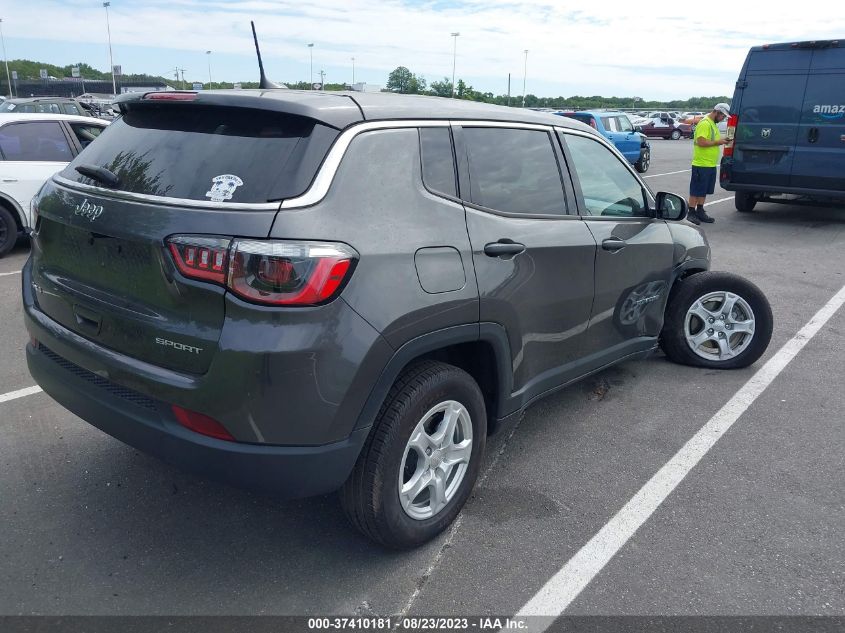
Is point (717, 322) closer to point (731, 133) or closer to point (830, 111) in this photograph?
point (830, 111)

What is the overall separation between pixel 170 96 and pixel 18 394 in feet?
8.28

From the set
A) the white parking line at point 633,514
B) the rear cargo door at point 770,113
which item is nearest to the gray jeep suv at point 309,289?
the white parking line at point 633,514

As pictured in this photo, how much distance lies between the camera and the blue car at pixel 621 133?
754 inches

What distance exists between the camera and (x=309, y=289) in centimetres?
237

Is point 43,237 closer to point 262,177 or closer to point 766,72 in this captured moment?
point 262,177

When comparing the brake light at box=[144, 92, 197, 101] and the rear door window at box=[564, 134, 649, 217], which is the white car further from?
the rear door window at box=[564, 134, 649, 217]

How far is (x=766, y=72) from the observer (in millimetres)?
11094

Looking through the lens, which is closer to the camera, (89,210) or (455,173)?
(89,210)

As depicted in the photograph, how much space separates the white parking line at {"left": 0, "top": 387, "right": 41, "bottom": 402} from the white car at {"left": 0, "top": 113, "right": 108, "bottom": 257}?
4228 mm

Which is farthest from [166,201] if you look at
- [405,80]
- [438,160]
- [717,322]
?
[405,80]

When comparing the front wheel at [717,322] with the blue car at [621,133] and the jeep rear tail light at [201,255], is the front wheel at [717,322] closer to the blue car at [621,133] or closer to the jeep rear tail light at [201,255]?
the jeep rear tail light at [201,255]

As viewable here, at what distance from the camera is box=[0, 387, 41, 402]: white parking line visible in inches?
172

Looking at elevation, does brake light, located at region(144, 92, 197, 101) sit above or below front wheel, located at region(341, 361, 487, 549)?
above

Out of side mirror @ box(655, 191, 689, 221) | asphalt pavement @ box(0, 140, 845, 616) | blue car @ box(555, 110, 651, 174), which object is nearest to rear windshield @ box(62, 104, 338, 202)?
asphalt pavement @ box(0, 140, 845, 616)
